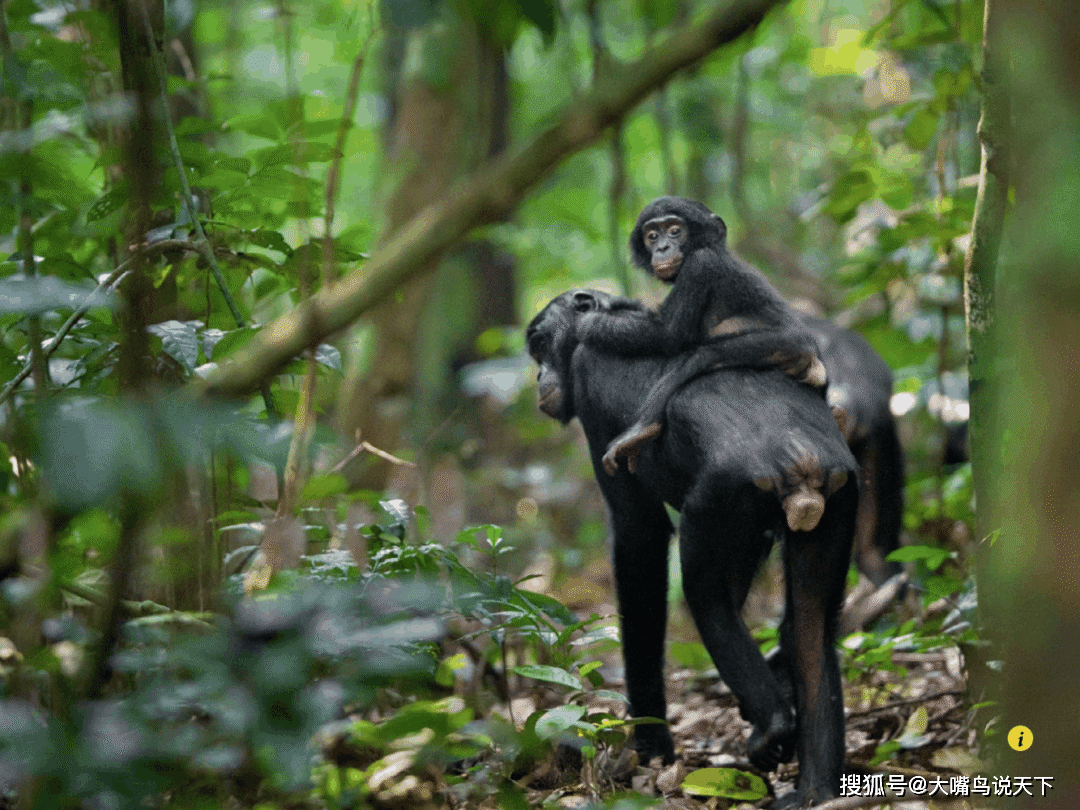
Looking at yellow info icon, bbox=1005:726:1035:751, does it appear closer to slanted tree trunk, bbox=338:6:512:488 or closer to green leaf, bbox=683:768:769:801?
green leaf, bbox=683:768:769:801

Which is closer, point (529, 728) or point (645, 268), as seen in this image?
point (529, 728)

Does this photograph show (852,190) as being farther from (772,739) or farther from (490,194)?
(490,194)

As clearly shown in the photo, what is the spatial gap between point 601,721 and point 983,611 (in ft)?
4.60

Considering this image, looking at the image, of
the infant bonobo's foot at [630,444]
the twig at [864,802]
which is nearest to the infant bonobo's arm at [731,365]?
the infant bonobo's foot at [630,444]

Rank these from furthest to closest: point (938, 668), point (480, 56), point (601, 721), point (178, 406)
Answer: point (938, 668), point (601, 721), point (480, 56), point (178, 406)

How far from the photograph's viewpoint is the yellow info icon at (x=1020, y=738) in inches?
57.9

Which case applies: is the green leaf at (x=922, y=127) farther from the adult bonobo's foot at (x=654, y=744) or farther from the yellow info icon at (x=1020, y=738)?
the yellow info icon at (x=1020, y=738)

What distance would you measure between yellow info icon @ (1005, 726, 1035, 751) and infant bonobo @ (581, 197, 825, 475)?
203 cm

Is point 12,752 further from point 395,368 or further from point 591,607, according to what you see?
point 395,368

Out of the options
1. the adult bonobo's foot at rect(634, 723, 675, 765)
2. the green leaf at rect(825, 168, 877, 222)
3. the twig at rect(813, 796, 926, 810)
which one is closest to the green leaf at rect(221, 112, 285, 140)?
the adult bonobo's foot at rect(634, 723, 675, 765)

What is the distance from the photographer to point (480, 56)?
7.72 ft

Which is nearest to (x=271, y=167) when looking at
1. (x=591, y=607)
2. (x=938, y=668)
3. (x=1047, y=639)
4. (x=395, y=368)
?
(x=1047, y=639)

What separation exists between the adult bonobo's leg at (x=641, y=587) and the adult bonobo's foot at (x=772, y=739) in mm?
575

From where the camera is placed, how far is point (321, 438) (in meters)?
2.61
